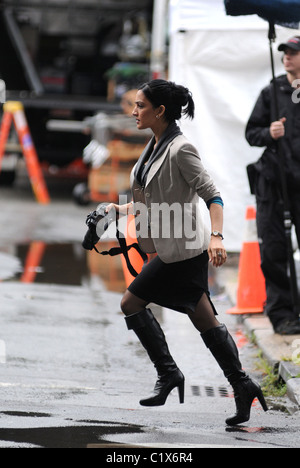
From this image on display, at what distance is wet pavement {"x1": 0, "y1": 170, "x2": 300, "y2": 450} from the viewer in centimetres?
494

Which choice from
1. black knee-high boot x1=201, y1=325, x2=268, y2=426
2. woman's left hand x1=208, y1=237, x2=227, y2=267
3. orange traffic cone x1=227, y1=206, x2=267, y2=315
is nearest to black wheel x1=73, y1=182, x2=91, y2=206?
orange traffic cone x1=227, y1=206, x2=267, y2=315

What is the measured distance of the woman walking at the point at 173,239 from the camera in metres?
5.27

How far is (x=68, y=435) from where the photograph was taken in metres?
4.84

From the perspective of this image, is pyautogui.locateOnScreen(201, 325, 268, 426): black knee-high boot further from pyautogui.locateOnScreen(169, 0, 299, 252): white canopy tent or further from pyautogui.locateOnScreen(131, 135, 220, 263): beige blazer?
pyautogui.locateOnScreen(169, 0, 299, 252): white canopy tent

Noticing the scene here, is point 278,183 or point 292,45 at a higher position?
point 292,45

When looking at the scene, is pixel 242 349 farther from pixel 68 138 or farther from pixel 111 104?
pixel 68 138

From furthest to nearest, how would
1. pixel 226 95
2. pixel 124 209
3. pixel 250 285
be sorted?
pixel 226 95
pixel 250 285
pixel 124 209

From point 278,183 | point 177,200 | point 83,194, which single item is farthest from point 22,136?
point 177,200

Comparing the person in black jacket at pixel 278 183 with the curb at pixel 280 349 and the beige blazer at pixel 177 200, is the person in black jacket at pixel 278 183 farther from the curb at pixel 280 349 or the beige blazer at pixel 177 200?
the beige blazer at pixel 177 200

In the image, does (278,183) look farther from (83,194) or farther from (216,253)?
(83,194)

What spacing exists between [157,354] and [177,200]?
815 millimetres

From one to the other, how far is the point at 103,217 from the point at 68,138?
1406 centimetres

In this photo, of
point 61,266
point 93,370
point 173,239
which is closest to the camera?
point 173,239
